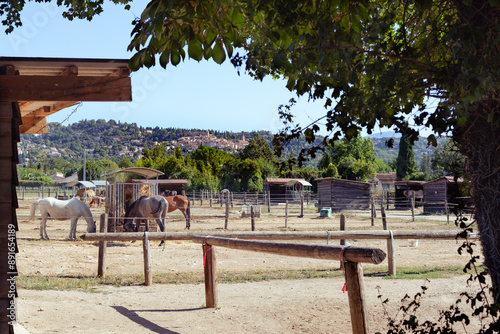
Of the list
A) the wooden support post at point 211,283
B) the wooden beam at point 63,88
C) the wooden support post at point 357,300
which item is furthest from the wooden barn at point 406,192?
the wooden beam at point 63,88

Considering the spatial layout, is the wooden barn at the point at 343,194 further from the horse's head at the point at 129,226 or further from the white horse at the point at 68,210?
the white horse at the point at 68,210

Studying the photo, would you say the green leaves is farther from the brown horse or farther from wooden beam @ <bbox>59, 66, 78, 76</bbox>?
the brown horse

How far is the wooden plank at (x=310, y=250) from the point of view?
3549 mm

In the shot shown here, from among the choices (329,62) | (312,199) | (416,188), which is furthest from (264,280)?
(312,199)

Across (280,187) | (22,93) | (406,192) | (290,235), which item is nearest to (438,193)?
(406,192)

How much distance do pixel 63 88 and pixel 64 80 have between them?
0.07 meters

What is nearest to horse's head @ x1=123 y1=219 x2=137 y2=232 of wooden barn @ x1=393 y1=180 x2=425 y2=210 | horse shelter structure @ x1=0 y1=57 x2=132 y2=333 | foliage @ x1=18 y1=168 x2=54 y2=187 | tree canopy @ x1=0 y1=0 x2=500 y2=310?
horse shelter structure @ x1=0 y1=57 x2=132 y2=333

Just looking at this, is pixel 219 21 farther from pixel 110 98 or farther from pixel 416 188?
pixel 416 188

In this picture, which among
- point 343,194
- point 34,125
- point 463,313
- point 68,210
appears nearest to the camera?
point 463,313

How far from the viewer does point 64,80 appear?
4332 mm

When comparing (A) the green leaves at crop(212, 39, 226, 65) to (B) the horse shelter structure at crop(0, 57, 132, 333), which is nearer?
(A) the green leaves at crop(212, 39, 226, 65)

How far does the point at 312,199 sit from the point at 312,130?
4470 centimetres

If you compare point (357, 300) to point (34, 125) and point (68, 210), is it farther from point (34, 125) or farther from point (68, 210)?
point (68, 210)

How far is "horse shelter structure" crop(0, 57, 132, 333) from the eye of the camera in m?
4.15
